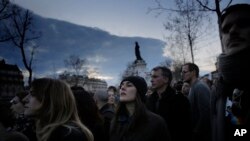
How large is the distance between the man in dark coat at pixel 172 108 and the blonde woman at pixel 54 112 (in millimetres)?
2221

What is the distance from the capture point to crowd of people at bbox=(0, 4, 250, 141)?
142 centimetres

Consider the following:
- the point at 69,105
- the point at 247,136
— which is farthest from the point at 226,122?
the point at 69,105

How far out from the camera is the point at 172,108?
5.04m

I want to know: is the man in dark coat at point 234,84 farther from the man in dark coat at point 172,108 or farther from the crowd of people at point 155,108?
the man in dark coat at point 172,108

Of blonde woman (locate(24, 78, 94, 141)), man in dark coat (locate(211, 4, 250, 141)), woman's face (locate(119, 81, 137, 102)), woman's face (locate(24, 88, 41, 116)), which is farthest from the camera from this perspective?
woman's face (locate(119, 81, 137, 102))

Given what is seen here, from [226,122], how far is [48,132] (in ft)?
6.36

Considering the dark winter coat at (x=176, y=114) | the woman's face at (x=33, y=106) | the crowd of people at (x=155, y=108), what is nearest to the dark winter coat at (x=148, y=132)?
the crowd of people at (x=155, y=108)

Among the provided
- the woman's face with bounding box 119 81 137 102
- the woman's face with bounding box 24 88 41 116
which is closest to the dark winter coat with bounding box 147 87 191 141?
the woman's face with bounding box 119 81 137 102

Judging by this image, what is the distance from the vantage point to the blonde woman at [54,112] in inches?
112

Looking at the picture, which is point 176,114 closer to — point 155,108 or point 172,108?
point 172,108

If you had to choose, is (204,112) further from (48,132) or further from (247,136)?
(247,136)

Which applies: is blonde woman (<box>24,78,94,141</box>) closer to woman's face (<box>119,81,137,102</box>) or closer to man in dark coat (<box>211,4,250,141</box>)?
woman's face (<box>119,81,137,102</box>)

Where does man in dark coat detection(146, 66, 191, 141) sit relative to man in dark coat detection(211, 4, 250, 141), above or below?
below

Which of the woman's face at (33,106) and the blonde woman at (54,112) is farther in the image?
the woman's face at (33,106)
